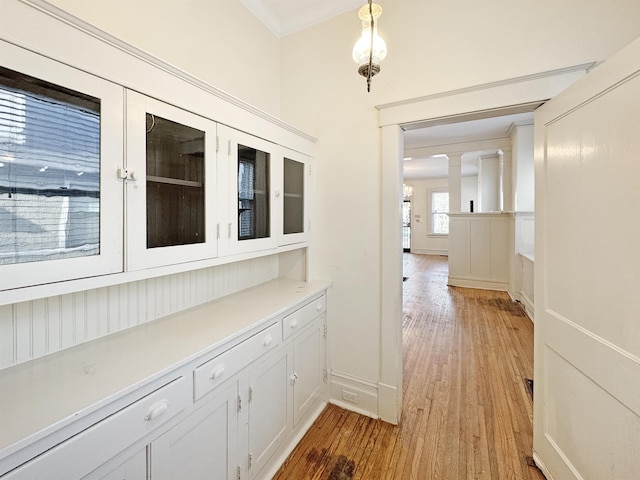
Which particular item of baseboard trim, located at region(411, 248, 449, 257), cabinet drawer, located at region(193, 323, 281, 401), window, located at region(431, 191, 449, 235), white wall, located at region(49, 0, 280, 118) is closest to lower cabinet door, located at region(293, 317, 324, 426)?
cabinet drawer, located at region(193, 323, 281, 401)

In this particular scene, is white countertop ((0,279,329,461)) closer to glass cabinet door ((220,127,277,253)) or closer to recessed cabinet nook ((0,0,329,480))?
recessed cabinet nook ((0,0,329,480))

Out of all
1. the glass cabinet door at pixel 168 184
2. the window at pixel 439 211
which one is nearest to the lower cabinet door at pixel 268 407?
the glass cabinet door at pixel 168 184

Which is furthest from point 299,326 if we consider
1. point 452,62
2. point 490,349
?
point 490,349

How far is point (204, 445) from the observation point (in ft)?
3.95

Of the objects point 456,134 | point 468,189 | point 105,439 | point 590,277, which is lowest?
point 105,439

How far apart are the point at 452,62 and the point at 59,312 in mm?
2459

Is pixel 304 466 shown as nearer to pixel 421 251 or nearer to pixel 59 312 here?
pixel 59 312

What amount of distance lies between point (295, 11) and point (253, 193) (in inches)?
63.6

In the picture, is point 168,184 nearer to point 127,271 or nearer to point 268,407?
point 127,271

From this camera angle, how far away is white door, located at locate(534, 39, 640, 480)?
3.66 feet

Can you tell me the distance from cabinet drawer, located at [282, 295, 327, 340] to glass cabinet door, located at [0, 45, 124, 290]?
957 mm

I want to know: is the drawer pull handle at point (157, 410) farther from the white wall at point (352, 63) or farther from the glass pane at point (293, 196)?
the white wall at point (352, 63)

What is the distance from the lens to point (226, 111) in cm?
153

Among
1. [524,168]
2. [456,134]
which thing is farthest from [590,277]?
[456,134]
